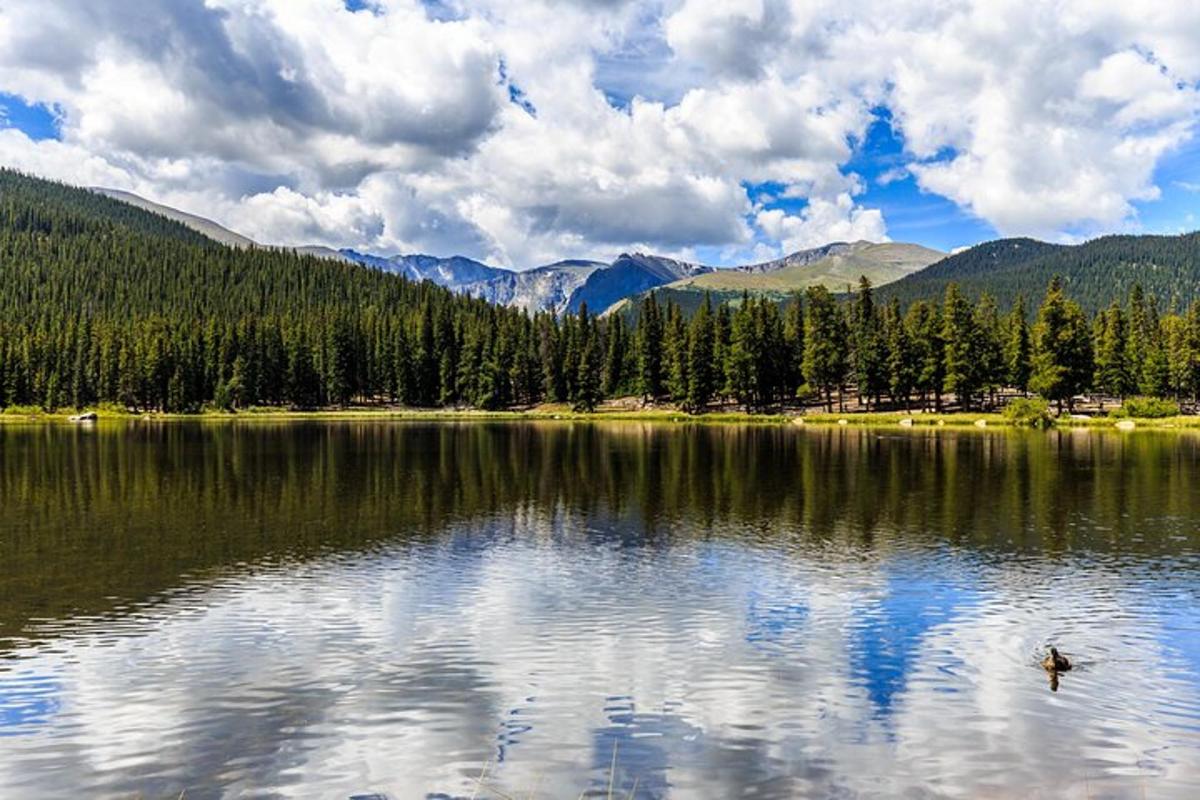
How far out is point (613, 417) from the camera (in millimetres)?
162250

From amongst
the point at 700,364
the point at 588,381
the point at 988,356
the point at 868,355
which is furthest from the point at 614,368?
the point at 988,356

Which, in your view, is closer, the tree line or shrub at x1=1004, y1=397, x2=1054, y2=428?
shrub at x1=1004, y1=397, x2=1054, y2=428

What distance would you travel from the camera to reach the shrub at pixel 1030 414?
382ft

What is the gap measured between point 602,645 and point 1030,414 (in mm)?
112784

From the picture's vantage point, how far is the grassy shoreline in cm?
11994

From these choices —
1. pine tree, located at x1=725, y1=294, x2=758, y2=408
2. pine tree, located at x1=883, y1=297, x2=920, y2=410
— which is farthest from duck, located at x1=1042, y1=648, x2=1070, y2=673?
pine tree, located at x1=725, y1=294, x2=758, y2=408

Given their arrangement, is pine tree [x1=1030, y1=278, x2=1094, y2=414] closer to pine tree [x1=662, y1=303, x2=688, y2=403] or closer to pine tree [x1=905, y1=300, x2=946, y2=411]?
pine tree [x1=905, y1=300, x2=946, y2=411]

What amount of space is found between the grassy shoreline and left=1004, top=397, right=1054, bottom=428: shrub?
3.12ft

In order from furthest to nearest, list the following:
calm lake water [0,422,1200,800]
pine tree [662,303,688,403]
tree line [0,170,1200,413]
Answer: pine tree [662,303,688,403]
tree line [0,170,1200,413]
calm lake water [0,422,1200,800]

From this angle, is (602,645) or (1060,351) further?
(1060,351)

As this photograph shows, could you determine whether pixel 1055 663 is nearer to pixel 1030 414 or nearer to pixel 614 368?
pixel 1030 414

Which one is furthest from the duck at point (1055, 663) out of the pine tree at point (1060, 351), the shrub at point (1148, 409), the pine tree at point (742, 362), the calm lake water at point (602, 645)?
the pine tree at point (742, 362)

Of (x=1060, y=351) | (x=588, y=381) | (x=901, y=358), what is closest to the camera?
(x=1060, y=351)

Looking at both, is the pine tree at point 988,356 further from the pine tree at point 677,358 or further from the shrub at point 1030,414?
the pine tree at point 677,358
